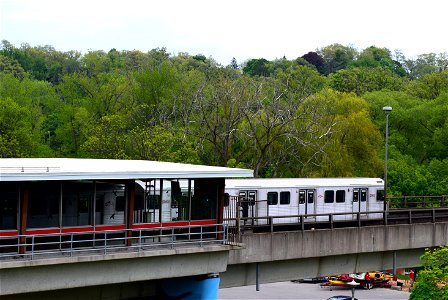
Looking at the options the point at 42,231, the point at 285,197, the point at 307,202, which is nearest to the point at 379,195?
the point at 307,202

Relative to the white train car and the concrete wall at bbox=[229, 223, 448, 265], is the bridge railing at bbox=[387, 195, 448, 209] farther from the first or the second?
the concrete wall at bbox=[229, 223, 448, 265]

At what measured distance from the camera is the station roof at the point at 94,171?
85.8 ft

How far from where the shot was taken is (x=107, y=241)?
95.7ft

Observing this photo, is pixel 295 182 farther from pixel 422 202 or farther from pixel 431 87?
pixel 431 87

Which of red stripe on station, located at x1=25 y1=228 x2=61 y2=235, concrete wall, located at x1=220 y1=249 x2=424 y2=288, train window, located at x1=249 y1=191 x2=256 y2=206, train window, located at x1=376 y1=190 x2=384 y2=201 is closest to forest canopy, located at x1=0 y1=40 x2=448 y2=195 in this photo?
train window, located at x1=376 y1=190 x2=384 y2=201

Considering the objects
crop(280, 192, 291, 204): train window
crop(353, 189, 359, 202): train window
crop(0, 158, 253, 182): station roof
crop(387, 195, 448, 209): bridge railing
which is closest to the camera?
crop(0, 158, 253, 182): station roof

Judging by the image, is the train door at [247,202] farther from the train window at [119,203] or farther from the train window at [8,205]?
the train window at [8,205]

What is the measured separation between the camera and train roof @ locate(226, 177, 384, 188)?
136ft

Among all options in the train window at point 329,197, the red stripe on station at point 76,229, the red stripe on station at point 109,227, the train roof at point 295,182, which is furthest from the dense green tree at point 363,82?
the red stripe on station at point 76,229

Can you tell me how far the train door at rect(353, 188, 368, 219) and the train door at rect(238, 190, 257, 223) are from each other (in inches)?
310

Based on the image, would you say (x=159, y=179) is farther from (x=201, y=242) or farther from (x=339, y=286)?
(x=339, y=286)

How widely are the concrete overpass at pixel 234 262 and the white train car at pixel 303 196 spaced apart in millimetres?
2531

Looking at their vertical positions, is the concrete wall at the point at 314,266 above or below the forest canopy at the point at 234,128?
below

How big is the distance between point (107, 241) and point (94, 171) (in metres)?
2.96
